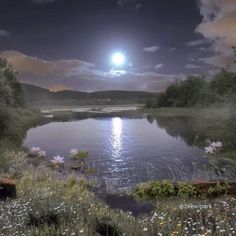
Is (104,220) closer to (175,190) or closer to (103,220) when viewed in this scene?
(103,220)

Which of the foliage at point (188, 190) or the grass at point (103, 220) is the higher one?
the grass at point (103, 220)

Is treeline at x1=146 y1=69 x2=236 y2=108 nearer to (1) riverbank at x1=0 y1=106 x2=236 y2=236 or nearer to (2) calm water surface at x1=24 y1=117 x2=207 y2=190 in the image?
(2) calm water surface at x1=24 y1=117 x2=207 y2=190

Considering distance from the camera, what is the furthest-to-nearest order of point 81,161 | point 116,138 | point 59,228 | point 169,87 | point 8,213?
point 169,87 → point 116,138 → point 81,161 → point 8,213 → point 59,228

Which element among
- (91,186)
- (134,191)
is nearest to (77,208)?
(134,191)

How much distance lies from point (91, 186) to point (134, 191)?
2653mm

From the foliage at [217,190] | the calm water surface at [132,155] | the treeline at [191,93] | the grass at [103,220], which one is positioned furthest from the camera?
the treeline at [191,93]

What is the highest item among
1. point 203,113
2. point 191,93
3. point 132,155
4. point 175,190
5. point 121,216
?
point 191,93

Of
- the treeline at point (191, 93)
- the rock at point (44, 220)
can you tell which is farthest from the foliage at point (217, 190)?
the treeline at point (191, 93)

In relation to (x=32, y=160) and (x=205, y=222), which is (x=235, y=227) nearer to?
(x=205, y=222)

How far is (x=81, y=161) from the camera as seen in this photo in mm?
24531

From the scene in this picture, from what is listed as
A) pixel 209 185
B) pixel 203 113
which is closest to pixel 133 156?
pixel 209 185

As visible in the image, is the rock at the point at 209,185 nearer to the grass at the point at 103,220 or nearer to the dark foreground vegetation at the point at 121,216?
the dark foreground vegetation at the point at 121,216

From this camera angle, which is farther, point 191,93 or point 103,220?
point 191,93

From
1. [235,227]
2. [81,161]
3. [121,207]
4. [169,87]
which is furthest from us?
[169,87]
